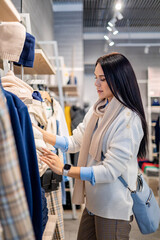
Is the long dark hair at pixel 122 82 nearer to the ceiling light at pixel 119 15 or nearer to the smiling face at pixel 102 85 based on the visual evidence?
the smiling face at pixel 102 85

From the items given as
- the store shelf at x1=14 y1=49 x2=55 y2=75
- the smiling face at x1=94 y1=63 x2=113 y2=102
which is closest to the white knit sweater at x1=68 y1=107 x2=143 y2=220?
the smiling face at x1=94 y1=63 x2=113 y2=102

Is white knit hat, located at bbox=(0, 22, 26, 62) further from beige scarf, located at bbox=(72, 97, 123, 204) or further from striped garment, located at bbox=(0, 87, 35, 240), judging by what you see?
striped garment, located at bbox=(0, 87, 35, 240)

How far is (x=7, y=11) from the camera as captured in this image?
3.68 ft

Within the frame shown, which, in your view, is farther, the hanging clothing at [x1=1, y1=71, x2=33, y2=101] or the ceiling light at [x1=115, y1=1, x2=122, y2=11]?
the ceiling light at [x1=115, y1=1, x2=122, y2=11]

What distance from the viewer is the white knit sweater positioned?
Result: 129cm

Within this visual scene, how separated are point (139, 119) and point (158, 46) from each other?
3286 millimetres

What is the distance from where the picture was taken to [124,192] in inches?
53.9

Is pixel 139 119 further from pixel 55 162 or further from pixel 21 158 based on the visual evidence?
pixel 21 158

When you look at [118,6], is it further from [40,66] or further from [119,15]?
[40,66]

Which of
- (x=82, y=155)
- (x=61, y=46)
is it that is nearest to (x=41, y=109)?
(x=82, y=155)

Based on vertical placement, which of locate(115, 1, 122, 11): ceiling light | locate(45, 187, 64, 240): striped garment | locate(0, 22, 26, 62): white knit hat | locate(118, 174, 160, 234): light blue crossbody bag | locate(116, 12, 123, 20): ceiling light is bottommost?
locate(45, 187, 64, 240): striped garment

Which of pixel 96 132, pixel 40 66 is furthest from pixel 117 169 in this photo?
pixel 40 66

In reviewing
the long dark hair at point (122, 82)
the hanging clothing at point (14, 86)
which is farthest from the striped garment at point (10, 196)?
the long dark hair at point (122, 82)

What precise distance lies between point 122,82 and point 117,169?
45 centimetres
